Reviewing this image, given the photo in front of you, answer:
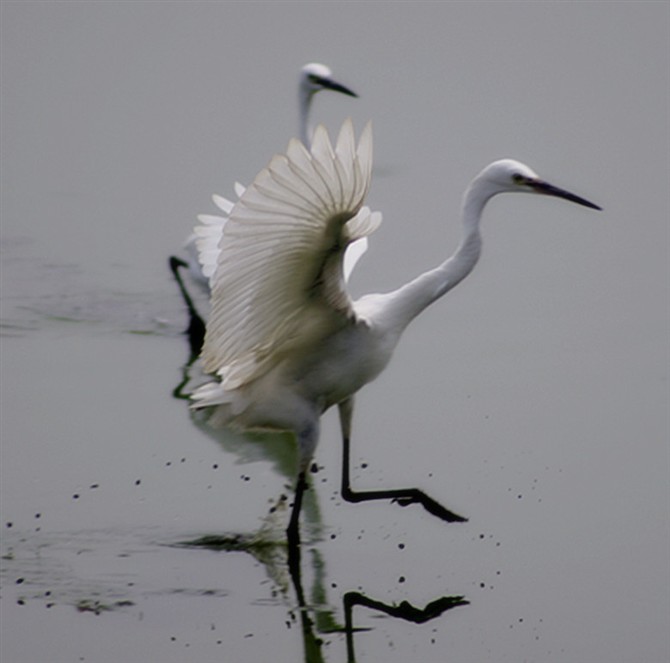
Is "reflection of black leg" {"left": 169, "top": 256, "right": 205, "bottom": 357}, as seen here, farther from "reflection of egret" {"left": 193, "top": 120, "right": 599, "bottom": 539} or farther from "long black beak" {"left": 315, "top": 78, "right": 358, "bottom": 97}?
"reflection of egret" {"left": 193, "top": 120, "right": 599, "bottom": 539}

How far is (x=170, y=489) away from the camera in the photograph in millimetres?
6590

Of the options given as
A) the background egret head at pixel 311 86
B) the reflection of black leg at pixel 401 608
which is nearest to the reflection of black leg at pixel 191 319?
the background egret head at pixel 311 86

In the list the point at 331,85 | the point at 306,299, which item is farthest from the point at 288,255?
the point at 331,85

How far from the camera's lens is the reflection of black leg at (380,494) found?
20.5 feet

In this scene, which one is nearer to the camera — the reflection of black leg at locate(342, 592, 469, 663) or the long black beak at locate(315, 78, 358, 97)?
the reflection of black leg at locate(342, 592, 469, 663)

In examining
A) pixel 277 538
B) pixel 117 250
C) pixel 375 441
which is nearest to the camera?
pixel 277 538

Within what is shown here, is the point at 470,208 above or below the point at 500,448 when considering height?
above

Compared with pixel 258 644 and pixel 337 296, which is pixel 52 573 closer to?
pixel 258 644

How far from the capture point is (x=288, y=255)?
552 centimetres

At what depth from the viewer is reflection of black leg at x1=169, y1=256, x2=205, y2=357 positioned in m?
8.37

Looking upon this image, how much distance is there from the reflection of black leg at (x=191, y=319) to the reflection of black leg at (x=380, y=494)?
6.47 feet

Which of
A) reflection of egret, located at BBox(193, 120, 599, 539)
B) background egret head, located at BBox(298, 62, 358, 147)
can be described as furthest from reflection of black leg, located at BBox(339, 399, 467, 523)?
background egret head, located at BBox(298, 62, 358, 147)

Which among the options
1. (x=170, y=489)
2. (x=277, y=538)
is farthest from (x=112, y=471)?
(x=277, y=538)

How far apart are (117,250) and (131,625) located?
453 cm
